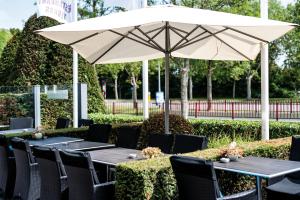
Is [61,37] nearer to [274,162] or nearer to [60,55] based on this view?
[274,162]

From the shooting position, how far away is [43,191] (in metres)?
5.38

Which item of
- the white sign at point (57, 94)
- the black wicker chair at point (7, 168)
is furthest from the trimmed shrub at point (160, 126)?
the white sign at point (57, 94)

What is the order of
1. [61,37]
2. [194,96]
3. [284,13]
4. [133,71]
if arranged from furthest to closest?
1. [194,96]
2. [284,13]
3. [133,71]
4. [61,37]

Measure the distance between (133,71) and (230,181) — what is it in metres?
31.8

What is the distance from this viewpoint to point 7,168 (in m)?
6.63

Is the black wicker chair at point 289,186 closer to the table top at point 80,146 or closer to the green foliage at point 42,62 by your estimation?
the table top at point 80,146

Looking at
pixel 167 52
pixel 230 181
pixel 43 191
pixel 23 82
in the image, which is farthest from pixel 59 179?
pixel 23 82

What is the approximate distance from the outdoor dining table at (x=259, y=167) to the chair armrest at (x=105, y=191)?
1.11m

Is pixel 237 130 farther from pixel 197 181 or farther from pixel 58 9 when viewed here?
pixel 197 181

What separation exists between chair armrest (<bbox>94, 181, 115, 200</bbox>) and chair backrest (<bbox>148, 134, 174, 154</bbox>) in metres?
1.87

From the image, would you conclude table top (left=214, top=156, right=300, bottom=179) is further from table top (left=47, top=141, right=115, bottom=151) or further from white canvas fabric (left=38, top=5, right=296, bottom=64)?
table top (left=47, top=141, right=115, bottom=151)

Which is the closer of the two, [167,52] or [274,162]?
[274,162]

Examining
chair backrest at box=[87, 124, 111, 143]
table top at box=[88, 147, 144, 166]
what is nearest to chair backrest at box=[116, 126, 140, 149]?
chair backrest at box=[87, 124, 111, 143]

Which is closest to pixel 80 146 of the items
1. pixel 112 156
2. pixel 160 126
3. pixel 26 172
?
pixel 26 172
